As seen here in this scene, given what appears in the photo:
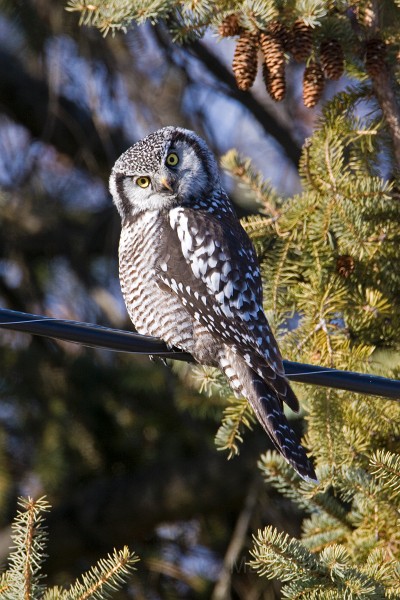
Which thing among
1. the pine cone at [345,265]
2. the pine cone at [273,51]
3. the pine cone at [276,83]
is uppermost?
the pine cone at [273,51]

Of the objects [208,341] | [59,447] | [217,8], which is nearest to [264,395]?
[208,341]

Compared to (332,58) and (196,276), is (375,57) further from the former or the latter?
(196,276)

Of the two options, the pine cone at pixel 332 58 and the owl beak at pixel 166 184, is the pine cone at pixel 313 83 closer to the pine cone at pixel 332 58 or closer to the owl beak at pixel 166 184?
the pine cone at pixel 332 58

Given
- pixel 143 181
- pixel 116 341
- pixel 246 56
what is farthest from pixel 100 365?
pixel 116 341

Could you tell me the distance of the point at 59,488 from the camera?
6.46m

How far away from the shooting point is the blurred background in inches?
241

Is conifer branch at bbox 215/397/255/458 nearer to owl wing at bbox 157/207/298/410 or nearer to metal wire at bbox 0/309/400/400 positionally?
owl wing at bbox 157/207/298/410

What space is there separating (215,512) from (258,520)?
418 millimetres

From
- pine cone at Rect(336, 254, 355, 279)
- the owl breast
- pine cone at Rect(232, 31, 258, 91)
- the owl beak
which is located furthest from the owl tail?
pine cone at Rect(232, 31, 258, 91)

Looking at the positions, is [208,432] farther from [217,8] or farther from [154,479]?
[217,8]

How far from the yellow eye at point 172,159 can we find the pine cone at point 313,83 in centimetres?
60

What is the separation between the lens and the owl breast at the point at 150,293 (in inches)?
140

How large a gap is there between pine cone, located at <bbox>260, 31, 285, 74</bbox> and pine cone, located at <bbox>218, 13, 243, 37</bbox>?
0.35ft

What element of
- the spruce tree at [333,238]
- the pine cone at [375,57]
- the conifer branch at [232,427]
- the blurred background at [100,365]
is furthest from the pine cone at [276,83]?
the blurred background at [100,365]
